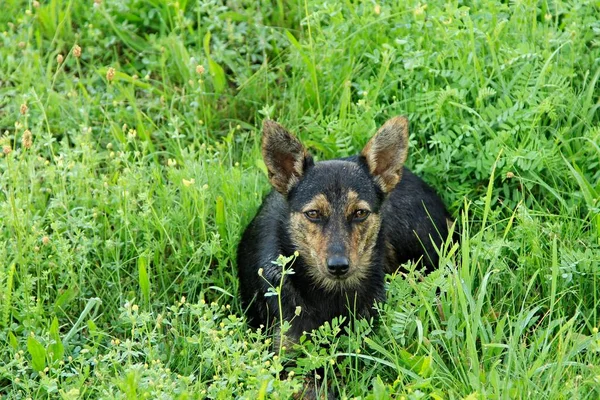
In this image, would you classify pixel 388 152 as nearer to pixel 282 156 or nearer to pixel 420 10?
pixel 282 156

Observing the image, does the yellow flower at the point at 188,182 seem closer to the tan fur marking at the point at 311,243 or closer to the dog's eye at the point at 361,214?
the tan fur marking at the point at 311,243

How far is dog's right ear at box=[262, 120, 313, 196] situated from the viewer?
Result: 5590 mm

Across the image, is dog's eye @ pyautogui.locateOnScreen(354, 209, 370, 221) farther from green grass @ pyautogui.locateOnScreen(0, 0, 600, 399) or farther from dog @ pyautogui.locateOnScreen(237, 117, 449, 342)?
green grass @ pyautogui.locateOnScreen(0, 0, 600, 399)

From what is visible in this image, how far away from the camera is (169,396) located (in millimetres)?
4461

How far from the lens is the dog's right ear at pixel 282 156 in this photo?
5590 millimetres

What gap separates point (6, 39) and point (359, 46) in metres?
2.60

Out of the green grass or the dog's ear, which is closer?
the green grass

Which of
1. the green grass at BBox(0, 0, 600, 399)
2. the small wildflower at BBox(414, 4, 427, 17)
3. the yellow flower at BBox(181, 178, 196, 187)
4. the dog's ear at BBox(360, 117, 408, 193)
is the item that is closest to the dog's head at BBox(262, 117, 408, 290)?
the dog's ear at BBox(360, 117, 408, 193)

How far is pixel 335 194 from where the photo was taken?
18.1 feet

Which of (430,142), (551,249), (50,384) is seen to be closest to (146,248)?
(50,384)

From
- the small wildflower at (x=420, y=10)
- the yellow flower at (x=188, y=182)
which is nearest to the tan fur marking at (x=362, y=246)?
the yellow flower at (x=188, y=182)

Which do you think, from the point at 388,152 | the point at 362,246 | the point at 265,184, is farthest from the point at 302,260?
the point at 265,184

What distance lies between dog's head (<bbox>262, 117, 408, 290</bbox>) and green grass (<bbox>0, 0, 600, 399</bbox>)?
1.11ft

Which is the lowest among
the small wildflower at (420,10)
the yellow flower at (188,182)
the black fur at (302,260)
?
the black fur at (302,260)
